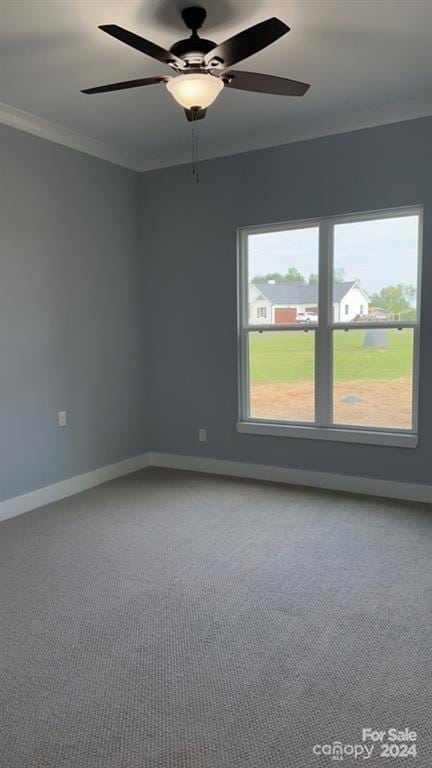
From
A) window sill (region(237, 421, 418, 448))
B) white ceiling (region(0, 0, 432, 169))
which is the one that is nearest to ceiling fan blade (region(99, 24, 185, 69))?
white ceiling (region(0, 0, 432, 169))

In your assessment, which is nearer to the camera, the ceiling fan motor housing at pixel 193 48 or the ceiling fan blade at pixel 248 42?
the ceiling fan blade at pixel 248 42

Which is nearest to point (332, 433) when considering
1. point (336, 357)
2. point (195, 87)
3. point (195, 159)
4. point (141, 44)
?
point (336, 357)

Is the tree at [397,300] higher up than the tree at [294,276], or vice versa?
the tree at [294,276]

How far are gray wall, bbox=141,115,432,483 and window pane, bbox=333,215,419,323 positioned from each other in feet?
0.48

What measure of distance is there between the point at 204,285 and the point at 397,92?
6.81 ft

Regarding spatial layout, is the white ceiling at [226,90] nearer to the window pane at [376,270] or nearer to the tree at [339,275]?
the window pane at [376,270]

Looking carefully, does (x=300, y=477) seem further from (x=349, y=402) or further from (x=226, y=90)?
(x=226, y=90)

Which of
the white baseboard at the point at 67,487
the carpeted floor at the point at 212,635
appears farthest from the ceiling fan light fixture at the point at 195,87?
the white baseboard at the point at 67,487

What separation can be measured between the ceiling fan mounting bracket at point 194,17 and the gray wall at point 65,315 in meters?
1.74

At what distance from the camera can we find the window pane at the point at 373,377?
13.2ft

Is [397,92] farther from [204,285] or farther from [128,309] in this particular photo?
[128,309]

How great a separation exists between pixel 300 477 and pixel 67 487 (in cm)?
192

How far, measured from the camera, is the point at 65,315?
4.20 m

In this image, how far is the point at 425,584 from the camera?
8.87 ft
